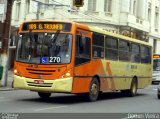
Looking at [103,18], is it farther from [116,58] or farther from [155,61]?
[116,58]

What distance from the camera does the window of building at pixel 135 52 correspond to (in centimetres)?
2380

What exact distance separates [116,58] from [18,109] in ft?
26.1

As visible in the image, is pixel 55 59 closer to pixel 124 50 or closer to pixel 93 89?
pixel 93 89

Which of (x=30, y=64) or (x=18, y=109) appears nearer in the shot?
(x=18, y=109)

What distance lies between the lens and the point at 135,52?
2427 cm

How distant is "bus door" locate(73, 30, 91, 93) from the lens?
17484 millimetres

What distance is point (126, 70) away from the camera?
22906mm

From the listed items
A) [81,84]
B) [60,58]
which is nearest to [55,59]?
[60,58]

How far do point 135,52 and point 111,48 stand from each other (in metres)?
3.85

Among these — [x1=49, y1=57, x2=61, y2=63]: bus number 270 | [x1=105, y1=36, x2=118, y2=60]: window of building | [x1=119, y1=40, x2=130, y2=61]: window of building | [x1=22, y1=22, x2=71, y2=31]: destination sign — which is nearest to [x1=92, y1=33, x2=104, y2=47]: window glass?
[x1=105, y1=36, x2=118, y2=60]: window of building

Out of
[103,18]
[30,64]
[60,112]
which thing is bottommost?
[60,112]

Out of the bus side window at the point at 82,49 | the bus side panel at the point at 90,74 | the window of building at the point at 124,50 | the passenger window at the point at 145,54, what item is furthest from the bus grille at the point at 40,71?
the passenger window at the point at 145,54

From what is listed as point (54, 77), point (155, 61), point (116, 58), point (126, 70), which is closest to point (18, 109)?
point (54, 77)

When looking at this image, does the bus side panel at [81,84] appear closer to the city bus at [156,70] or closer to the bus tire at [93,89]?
the bus tire at [93,89]
